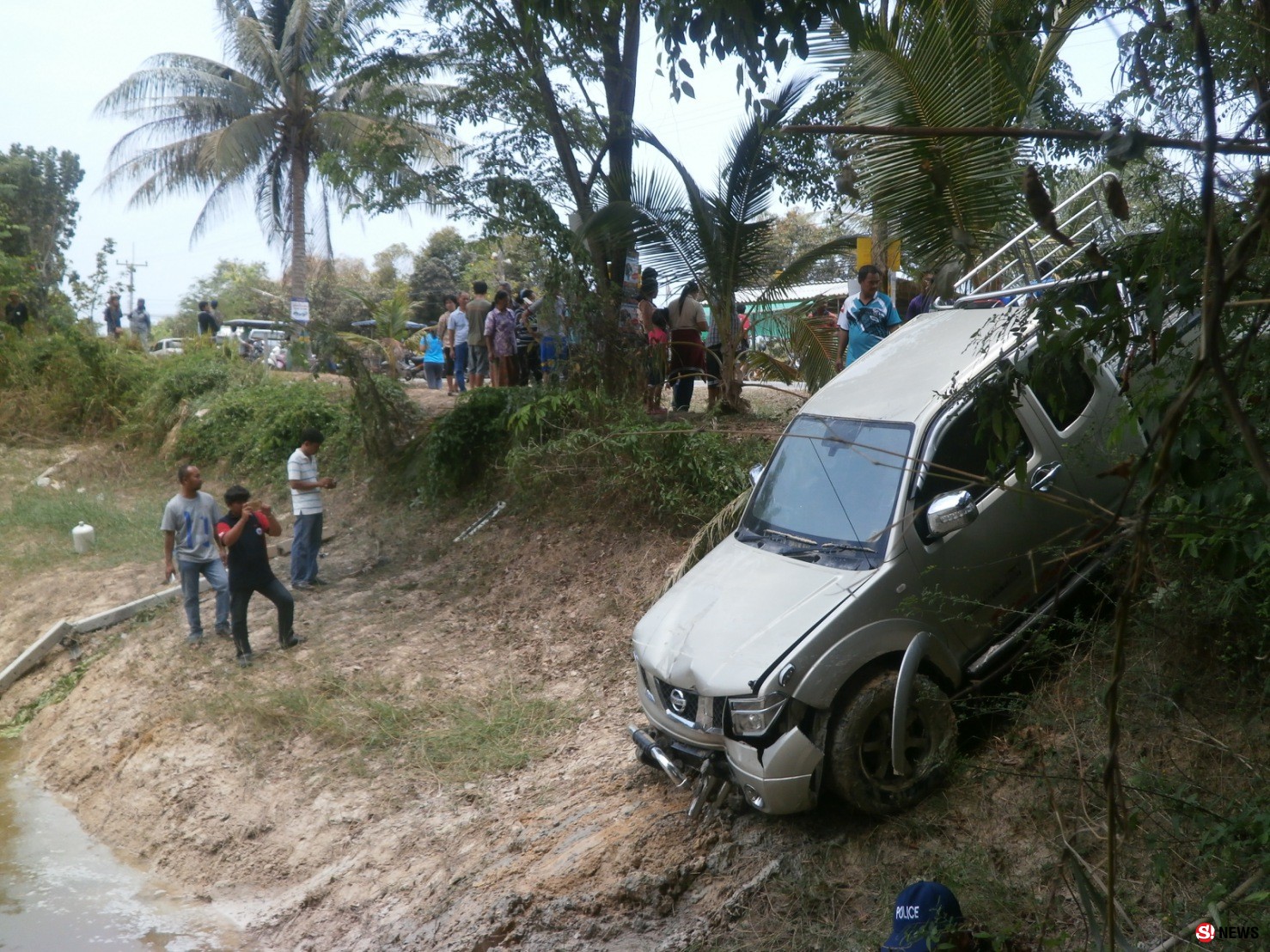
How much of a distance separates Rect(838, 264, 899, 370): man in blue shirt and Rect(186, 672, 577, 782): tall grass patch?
3972 mm

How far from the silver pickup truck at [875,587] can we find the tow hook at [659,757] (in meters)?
0.01

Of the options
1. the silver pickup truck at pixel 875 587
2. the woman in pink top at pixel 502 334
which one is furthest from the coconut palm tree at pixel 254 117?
the silver pickup truck at pixel 875 587

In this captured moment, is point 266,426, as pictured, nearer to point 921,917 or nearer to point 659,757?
point 659,757

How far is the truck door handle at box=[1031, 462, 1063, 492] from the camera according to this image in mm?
5555

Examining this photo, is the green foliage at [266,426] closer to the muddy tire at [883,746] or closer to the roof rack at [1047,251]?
the roof rack at [1047,251]

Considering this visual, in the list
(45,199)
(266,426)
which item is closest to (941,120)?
(266,426)

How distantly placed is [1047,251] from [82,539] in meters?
12.4

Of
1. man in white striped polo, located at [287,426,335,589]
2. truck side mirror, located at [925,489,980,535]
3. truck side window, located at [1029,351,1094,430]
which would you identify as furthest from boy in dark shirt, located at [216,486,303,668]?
truck side window, located at [1029,351,1094,430]

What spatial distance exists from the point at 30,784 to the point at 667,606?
268 inches

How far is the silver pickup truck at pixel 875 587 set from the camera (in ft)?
16.4

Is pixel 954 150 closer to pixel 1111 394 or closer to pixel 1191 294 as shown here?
pixel 1111 394

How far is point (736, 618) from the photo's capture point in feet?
17.4

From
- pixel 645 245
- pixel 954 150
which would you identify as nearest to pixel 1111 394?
pixel 954 150

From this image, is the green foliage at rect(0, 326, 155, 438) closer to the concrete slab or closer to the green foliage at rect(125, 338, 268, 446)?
the green foliage at rect(125, 338, 268, 446)
